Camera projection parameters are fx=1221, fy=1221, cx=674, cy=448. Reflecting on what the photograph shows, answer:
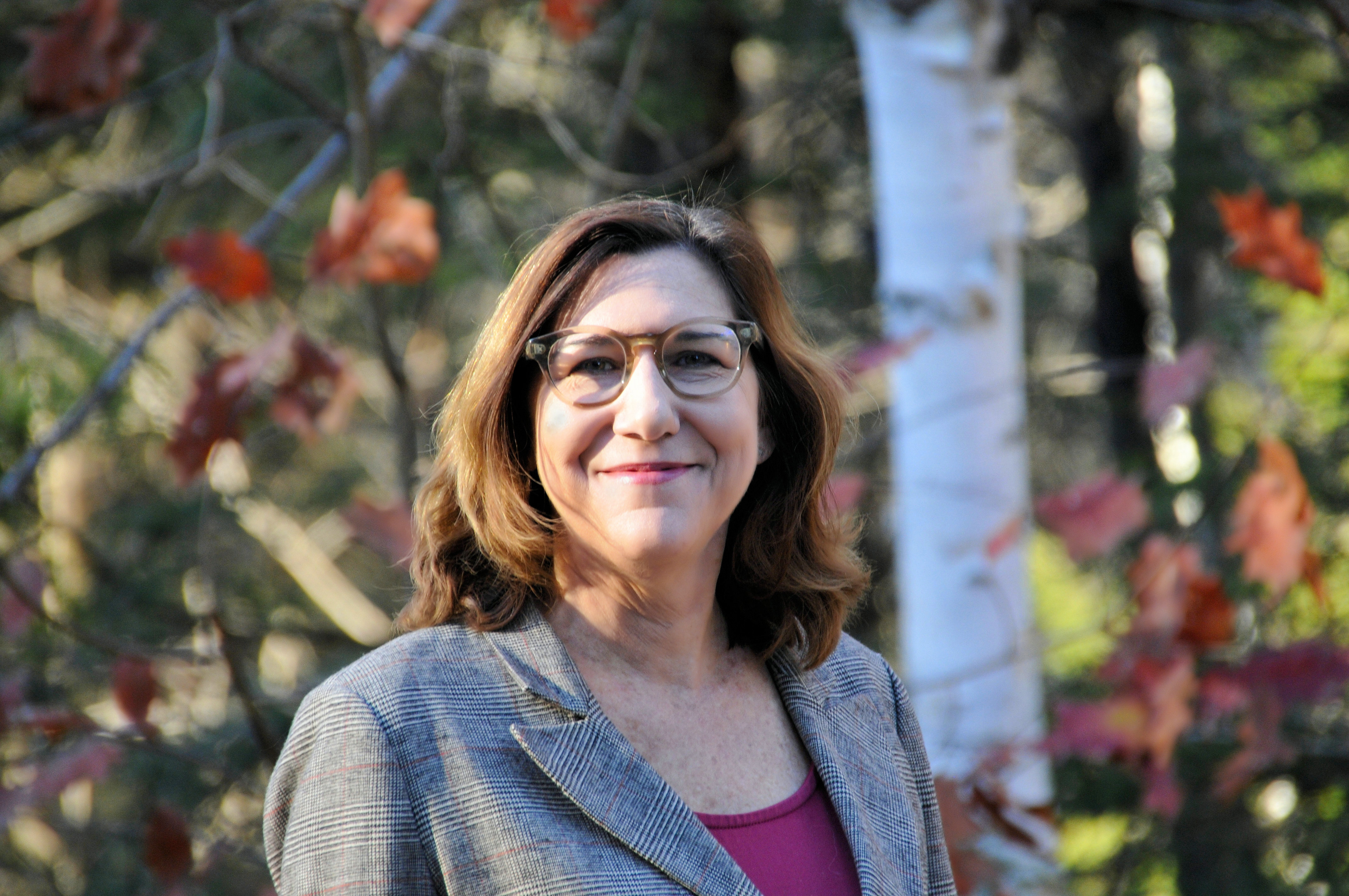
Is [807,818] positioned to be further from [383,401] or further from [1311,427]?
[383,401]

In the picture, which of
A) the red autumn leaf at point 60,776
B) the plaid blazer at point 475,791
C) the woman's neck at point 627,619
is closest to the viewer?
the plaid blazer at point 475,791

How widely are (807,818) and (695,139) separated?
422 centimetres

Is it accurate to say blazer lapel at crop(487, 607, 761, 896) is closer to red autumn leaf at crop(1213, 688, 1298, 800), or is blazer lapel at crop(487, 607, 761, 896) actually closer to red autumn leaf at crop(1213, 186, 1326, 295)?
red autumn leaf at crop(1213, 688, 1298, 800)

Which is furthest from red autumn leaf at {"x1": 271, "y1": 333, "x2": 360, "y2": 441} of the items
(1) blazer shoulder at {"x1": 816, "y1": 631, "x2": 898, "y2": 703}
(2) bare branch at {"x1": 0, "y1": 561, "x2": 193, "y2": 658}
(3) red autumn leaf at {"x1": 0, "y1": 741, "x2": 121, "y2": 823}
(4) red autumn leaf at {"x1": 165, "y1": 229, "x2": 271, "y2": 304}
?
(1) blazer shoulder at {"x1": 816, "y1": 631, "x2": 898, "y2": 703}

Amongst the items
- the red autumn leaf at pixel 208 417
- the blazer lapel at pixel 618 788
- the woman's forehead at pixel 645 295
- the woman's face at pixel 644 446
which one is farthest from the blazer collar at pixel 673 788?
the red autumn leaf at pixel 208 417

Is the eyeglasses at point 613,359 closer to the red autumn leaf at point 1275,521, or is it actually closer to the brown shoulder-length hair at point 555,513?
the brown shoulder-length hair at point 555,513

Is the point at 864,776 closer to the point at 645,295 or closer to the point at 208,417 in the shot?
the point at 645,295

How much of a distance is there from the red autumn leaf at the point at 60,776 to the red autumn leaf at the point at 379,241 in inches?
46.3

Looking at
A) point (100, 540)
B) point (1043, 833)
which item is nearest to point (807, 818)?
point (1043, 833)

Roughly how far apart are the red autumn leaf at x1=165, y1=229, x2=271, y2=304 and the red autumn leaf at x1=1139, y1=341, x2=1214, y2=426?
2046 mm

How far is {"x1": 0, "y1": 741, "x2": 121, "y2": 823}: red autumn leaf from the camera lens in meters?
2.65

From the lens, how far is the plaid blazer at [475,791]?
130cm

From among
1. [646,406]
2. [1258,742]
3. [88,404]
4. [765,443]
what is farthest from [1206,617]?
[88,404]

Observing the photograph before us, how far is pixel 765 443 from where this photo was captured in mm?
1759
